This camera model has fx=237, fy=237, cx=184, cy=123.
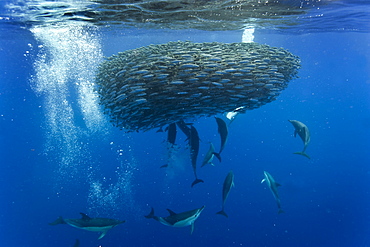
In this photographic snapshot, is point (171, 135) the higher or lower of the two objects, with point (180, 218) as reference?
higher

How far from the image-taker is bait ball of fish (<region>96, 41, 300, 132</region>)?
5668mm

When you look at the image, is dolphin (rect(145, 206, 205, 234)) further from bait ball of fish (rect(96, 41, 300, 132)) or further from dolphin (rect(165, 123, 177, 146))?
bait ball of fish (rect(96, 41, 300, 132))

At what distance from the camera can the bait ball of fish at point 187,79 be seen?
567 cm

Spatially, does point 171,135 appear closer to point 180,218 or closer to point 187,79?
point 187,79

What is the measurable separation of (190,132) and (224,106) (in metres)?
1.23

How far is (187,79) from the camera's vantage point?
222 inches

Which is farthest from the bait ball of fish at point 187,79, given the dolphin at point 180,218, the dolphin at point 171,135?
the dolphin at point 180,218

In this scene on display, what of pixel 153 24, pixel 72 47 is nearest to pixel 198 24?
pixel 153 24

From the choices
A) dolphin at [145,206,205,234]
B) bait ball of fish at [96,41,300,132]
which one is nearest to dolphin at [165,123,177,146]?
bait ball of fish at [96,41,300,132]

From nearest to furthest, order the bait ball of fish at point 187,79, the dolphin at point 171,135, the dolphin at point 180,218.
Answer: the bait ball of fish at point 187,79 < the dolphin at point 180,218 < the dolphin at point 171,135

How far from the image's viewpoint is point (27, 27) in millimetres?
13836

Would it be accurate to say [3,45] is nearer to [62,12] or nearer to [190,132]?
[62,12]

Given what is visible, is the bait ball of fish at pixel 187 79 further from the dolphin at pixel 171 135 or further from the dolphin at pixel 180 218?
the dolphin at pixel 180 218

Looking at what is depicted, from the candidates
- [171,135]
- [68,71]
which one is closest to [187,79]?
[171,135]
